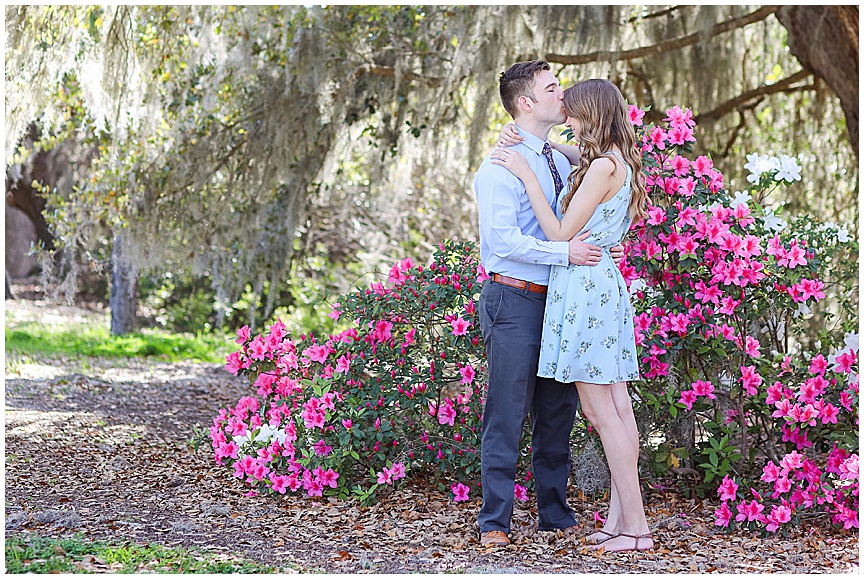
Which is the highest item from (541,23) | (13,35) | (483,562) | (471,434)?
(541,23)

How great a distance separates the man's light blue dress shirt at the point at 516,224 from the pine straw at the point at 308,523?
2.74ft

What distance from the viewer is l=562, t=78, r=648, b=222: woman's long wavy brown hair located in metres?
2.58

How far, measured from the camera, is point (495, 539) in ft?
8.55

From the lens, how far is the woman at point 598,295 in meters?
2.55

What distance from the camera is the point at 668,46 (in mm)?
5422

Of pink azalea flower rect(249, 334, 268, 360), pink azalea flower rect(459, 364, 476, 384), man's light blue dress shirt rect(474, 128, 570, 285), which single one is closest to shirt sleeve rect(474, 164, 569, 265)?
man's light blue dress shirt rect(474, 128, 570, 285)

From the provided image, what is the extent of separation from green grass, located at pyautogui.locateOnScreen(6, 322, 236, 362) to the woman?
200 inches

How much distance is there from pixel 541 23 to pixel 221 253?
2841 mm

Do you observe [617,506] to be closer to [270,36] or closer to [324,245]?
[270,36]

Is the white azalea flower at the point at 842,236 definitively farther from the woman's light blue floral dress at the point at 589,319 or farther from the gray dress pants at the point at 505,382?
the gray dress pants at the point at 505,382

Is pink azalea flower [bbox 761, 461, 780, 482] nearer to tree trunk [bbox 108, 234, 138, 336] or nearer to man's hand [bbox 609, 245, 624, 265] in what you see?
man's hand [bbox 609, 245, 624, 265]

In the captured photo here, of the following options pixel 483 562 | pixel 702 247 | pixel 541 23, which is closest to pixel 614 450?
pixel 483 562

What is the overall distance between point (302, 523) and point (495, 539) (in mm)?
667

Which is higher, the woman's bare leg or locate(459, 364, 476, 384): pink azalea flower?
locate(459, 364, 476, 384): pink azalea flower
